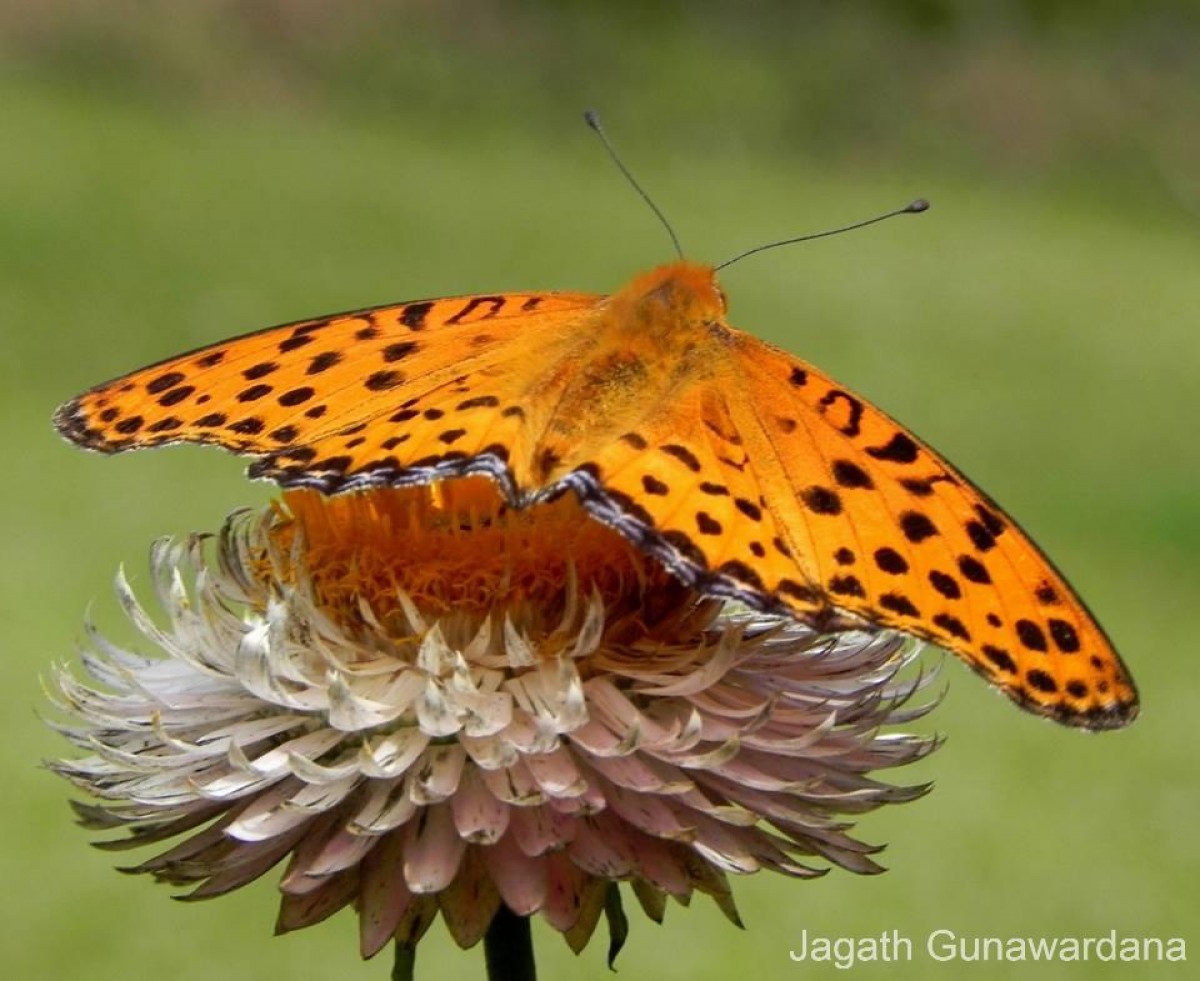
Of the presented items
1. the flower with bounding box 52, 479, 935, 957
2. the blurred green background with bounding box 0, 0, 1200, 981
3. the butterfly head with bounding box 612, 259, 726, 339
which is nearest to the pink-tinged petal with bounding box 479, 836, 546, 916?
the flower with bounding box 52, 479, 935, 957

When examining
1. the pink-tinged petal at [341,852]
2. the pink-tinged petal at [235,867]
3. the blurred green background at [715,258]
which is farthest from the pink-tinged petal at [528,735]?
the blurred green background at [715,258]

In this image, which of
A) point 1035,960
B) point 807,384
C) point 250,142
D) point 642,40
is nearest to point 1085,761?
point 1035,960

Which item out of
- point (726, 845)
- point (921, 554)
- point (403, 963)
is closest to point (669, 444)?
point (921, 554)

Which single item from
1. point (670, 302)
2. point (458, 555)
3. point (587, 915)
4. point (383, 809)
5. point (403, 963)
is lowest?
point (403, 963)

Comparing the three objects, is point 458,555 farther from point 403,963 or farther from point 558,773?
point 403,963

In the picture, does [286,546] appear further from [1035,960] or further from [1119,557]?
[1119,557]

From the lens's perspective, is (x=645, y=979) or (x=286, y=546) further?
(x=645, y=979)
